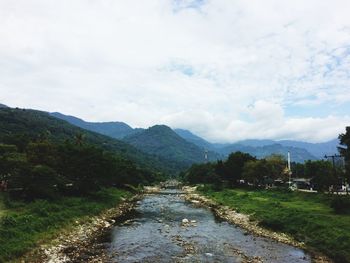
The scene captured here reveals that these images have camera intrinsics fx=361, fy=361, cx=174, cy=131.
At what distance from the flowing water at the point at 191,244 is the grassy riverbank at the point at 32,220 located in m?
7.16

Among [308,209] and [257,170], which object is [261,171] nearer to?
[257,170]

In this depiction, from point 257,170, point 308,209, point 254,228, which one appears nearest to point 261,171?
point 257,170

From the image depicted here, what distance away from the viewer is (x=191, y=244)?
1625 inches

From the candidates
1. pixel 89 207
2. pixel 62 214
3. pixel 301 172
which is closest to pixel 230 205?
pixel 89 207

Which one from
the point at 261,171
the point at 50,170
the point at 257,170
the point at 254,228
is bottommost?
the point at 254,228

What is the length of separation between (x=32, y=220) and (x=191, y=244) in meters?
18.8

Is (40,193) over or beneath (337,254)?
over

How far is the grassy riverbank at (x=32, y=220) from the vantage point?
33812 mm

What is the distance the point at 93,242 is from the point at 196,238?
12565 millimetres

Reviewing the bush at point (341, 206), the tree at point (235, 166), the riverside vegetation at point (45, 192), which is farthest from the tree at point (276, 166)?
the bush at point (341, 206)

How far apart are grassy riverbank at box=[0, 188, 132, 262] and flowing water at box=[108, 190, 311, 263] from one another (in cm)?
716

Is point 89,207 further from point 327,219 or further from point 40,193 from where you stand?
point 327,219

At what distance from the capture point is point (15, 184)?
58594 mm

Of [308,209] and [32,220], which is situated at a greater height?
[308,209]
